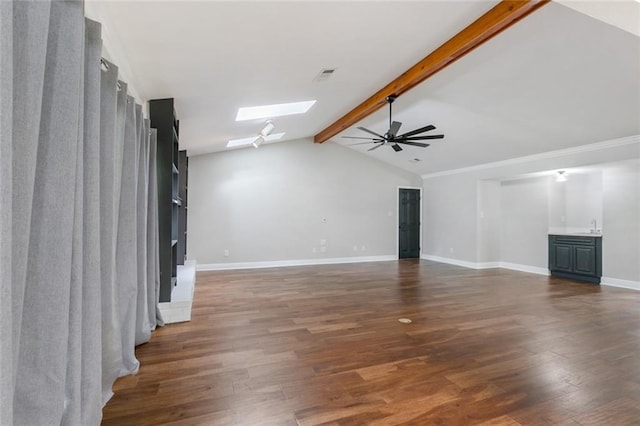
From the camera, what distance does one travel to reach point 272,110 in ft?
15.7

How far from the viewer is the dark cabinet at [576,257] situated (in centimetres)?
571

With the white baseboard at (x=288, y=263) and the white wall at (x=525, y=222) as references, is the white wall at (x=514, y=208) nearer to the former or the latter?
the white wall at (x=525, y=222)

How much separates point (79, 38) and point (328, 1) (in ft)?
5.34

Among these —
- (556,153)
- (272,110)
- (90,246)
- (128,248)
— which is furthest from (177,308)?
(556,153)

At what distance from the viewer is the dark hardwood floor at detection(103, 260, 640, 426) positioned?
185cm

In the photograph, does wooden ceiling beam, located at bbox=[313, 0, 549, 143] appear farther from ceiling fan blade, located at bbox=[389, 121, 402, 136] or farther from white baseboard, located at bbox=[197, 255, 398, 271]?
white baseboard, located at bbox=[197, 255, 398, 271]

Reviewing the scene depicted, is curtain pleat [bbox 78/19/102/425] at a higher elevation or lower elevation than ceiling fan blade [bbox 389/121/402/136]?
lower

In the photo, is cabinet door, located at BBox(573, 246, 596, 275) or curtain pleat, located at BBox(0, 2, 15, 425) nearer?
curtain pleat, located at BBox(0, 2, 15, 425)

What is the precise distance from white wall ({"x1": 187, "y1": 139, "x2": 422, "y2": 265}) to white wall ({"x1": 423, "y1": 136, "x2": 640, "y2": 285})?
1.18 m

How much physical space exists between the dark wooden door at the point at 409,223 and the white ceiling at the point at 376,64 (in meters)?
3.31

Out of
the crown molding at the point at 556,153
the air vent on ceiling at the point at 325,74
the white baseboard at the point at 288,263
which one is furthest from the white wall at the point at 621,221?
the air vent on ceiling at the point at 325,74

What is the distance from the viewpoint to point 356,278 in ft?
19.4

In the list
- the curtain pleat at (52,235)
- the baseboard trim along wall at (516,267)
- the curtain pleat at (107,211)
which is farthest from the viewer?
the baseboard trim along wall at (516,267)

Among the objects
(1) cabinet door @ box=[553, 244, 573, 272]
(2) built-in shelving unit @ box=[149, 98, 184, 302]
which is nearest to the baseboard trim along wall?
(1) cabinet door @ box=[553, 244, 573, 272]
